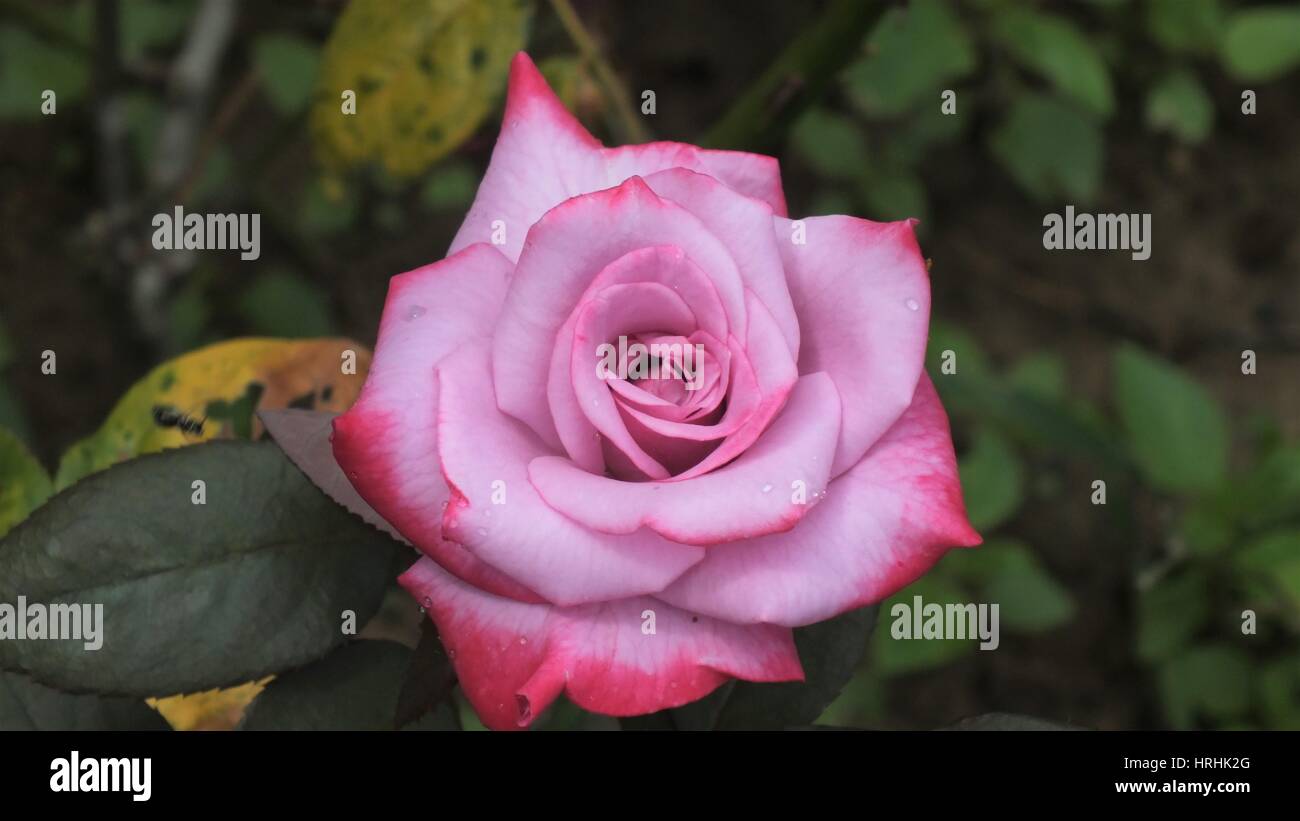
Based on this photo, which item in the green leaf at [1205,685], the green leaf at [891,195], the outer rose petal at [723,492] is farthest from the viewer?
the green leaf at [891,195]

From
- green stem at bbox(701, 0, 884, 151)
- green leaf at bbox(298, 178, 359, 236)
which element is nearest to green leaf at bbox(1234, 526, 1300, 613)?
green stem at bbox(701, 0, 884, 151)

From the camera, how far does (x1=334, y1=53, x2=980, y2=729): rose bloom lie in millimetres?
473

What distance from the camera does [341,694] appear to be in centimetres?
62

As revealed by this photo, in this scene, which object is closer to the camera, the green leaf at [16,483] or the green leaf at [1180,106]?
the green leaf at [16,483]

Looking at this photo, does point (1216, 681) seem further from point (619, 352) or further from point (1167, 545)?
point (619, 352)

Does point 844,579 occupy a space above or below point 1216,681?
above

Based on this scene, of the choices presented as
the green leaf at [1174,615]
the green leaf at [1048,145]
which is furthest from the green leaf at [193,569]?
the green leaf at [1048,145]

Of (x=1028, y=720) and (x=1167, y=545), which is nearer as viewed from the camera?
(x=1028, y=720)

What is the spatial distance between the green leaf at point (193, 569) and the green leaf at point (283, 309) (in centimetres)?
107

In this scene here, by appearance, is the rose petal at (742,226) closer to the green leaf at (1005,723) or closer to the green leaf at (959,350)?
the green leaf at (1005,723)

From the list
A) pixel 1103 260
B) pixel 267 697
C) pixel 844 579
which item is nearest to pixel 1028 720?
pixel 844 579

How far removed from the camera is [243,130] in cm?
183

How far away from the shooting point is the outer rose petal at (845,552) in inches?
18.8
